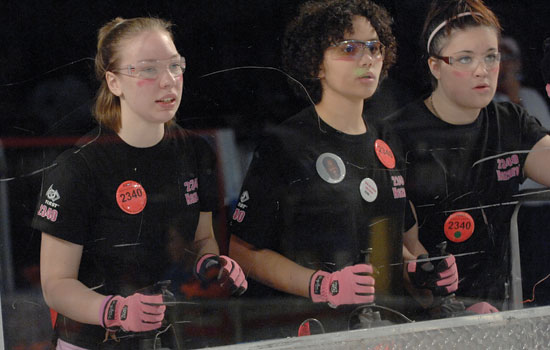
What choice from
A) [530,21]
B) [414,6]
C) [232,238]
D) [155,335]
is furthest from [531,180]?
[155,335]

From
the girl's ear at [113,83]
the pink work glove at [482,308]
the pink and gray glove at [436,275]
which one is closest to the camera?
the girl's ear at [113,83]

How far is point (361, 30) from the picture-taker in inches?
97.4

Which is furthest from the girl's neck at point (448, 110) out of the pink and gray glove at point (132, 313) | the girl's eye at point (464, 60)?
the pink and gray glove at point (132, 313)

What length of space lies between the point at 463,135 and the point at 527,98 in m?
0.34

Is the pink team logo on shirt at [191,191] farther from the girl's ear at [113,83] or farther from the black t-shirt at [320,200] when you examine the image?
the girl's ear at [113,83]

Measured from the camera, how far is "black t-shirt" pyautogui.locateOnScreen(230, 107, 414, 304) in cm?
234

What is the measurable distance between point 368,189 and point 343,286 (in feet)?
1.23

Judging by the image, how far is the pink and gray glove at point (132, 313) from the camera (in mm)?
2090

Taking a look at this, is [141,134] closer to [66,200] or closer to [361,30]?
[66,200]

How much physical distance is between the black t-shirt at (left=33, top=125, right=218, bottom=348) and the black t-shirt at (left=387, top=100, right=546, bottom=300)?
2.99 feet

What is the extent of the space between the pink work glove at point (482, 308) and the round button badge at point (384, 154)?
0.70m

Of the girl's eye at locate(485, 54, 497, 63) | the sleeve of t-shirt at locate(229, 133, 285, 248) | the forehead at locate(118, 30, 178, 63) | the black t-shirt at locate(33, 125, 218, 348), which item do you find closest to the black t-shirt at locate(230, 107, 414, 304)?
the sleeve of t-shirt at locate(229, 133, 285, 248)

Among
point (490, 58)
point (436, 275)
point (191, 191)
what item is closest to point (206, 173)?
point (191, 191)

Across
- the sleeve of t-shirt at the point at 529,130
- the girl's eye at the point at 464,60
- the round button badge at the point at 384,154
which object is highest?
the girl's eye at the point at 464,60
